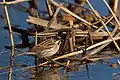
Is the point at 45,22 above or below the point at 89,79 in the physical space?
above

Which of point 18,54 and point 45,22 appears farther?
point 45,22

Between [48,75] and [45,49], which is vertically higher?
[45,49]

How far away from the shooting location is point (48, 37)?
18.7ft

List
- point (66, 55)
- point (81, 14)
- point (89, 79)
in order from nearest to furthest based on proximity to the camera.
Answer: point (89, 79) → point (66, 55) → point (81, 14)

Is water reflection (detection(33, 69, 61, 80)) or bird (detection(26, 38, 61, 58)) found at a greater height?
bird (detection(26, 38, 61, 58))

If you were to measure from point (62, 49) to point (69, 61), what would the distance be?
0.22m

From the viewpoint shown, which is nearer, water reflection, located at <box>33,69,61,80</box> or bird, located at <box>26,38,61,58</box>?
water reflection, located at <box>33,69,61,80</box>

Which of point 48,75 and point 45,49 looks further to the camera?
point 45,49

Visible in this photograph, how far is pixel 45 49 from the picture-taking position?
527 centimetres

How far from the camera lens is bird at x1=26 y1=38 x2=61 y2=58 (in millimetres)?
5207

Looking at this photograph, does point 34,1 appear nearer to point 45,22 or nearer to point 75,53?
point 45,22

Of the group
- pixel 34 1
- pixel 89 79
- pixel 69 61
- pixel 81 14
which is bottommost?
pixel 89 79

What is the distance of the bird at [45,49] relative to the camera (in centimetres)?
521

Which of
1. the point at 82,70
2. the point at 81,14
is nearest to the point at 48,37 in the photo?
the point at 82,70
